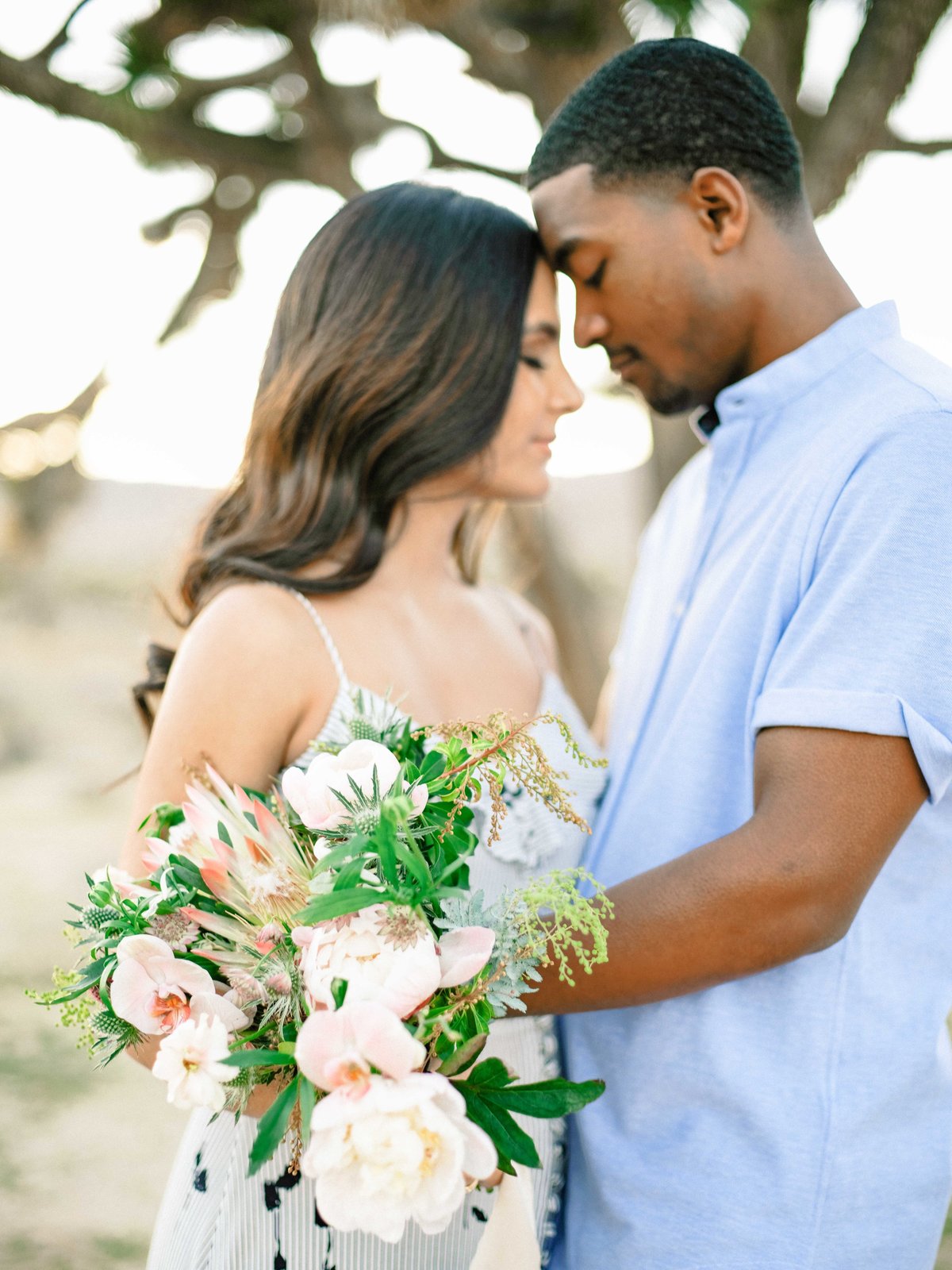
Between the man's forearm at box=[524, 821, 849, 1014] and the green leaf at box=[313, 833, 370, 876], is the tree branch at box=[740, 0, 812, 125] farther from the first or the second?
the green leaf at box=[313, 833, 370, 876]

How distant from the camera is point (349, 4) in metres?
3.36

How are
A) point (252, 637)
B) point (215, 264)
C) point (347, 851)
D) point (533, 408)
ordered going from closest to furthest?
point (347, 851), point (252, 637), point (533, 408), point (215, 264)

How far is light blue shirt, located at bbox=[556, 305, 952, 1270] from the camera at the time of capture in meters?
1.60

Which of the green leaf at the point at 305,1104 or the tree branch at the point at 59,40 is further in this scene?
the tree branch at the point at 59,40

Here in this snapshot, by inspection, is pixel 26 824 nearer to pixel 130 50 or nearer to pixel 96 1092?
Result: pixel 96 1092

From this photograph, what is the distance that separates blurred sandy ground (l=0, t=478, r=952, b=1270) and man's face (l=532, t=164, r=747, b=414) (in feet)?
3.51

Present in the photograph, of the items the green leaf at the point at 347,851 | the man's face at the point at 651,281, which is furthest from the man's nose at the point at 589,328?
the green leaf at the point at 347,851

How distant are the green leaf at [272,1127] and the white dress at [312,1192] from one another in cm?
56

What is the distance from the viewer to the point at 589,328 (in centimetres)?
231

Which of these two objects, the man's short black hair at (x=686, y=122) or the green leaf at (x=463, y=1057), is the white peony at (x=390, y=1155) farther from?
the man's short black hair at (x=686, y=122)

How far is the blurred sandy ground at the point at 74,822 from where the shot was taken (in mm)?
4750

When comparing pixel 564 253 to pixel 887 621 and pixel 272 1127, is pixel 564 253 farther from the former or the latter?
pixel 272 1127

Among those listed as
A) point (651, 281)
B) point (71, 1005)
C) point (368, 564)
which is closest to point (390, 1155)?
point (71, 1005)

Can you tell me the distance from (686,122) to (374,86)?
221 centimetres
